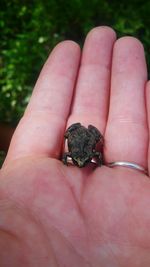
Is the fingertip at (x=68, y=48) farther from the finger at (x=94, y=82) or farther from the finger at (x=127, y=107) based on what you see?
the finger at (x=127, y=107)

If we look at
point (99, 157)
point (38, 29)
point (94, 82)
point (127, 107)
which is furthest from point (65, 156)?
point (38, 29)

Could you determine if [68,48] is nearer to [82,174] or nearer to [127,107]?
[127,107]

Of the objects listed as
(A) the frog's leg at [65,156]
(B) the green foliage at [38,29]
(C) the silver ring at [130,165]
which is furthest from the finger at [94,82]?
(B) the green foliage at [38,29]

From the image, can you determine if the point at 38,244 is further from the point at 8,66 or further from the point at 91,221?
the point at 8,66

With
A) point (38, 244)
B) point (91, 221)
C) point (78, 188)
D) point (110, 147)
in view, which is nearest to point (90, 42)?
point (110, 147)

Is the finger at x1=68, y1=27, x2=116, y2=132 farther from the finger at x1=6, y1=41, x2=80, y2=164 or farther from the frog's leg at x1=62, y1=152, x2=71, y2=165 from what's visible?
the frog's leg at x1=62, y1=152, x2=71, y2=165

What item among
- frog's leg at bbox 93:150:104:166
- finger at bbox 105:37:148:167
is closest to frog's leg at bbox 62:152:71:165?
frog's leg at bbox 93:150:104:166

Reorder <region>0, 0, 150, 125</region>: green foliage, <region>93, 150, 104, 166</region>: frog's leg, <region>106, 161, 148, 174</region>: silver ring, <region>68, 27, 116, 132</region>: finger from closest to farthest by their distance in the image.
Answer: <region>106, 161, 148, 174</region>: silver ring → <region>93, 150, 104, 166</region>: frog's leg → <region>68, 27, 116, 132</region>: finger → <region>0, 0, 150, 125</region>: green foliage
